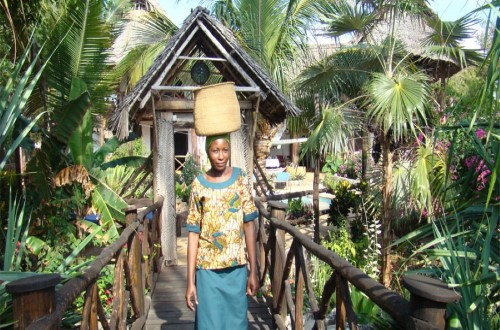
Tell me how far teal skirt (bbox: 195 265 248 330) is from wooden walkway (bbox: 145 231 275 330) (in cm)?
120

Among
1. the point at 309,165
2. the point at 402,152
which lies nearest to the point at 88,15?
the point at 402,152

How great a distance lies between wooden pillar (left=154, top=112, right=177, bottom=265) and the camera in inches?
230

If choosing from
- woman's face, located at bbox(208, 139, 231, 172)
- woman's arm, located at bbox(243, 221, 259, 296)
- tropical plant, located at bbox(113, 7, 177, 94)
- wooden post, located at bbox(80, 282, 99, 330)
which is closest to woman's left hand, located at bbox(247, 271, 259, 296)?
woman's arm, located at bbox(243, 221, 259, 296)

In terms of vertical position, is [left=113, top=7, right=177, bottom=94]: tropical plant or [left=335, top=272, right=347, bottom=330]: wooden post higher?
[left=113, top=7, right=177, bottom=94]: tropical plant

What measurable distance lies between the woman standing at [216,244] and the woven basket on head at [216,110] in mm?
67

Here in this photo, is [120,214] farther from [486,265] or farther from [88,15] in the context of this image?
[486,265]

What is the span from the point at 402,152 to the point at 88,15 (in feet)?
16.3

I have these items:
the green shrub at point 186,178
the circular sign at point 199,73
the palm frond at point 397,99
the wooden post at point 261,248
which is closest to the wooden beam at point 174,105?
the circular sign at point 199,73

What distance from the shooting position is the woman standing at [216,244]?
2.72 metres

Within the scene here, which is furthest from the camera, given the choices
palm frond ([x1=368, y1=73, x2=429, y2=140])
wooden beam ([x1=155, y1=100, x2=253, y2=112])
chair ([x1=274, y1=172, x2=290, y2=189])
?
chair ([x1=274, y1=172, x2=290, y2=189])

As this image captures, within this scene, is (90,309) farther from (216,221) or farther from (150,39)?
(150,39)

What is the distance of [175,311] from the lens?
14.0 ft

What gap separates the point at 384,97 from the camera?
5340 millimetres

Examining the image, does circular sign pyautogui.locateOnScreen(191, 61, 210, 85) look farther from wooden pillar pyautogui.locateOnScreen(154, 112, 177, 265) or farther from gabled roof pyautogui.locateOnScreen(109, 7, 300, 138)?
wooden pillar pyautogui.locateOnScreen(154, 112, 177, 265)
